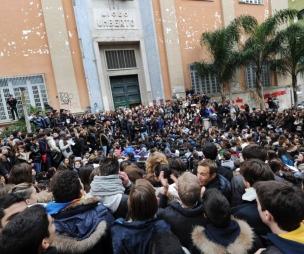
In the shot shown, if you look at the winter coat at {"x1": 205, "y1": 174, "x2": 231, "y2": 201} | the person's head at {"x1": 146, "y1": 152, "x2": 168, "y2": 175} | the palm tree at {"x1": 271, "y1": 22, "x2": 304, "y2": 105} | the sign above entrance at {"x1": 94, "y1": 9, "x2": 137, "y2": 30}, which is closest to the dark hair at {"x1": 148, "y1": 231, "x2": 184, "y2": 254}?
the winter coat at {"x1": 205, "y1": 174, "x2": 231, "y2": 201}

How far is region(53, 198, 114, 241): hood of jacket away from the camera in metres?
2.37

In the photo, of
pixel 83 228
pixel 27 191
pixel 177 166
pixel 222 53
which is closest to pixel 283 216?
pixel 83 228

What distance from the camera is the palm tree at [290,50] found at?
19875 mm

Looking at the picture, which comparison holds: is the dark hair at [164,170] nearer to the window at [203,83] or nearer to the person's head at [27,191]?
the person's head at [27,191]

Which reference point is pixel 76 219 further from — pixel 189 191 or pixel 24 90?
pixel 24 90

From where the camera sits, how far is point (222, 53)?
20.1 metres

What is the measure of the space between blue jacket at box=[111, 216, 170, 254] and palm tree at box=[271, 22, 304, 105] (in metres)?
20.2

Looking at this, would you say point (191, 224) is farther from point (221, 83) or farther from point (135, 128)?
point (221, 83)

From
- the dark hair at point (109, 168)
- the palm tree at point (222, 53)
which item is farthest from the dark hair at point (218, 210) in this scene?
the palm tree at point (222, 53)

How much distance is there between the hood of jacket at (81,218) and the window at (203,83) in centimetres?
1967

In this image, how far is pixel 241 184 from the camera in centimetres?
352

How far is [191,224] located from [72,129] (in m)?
11.1

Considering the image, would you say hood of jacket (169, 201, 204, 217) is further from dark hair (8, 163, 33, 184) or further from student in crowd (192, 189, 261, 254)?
dark hair (8, 163, 33, 184)

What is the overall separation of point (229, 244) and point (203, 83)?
20.6 metres
